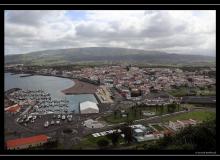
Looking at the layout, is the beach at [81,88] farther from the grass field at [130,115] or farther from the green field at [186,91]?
the green field at [186,91]

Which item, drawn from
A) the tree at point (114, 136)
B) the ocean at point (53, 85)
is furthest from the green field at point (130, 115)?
the ocean at point (53, 85)

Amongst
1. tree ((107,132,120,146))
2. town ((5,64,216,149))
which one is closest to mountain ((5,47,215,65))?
town ((5,64,216,149))

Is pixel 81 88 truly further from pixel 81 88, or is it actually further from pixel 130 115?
pixel 130 115

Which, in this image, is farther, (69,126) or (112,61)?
(112,61)

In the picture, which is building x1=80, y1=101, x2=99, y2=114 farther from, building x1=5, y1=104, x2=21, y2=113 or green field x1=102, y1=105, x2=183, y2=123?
building x1=5, y1=104, x2=21, y2=113

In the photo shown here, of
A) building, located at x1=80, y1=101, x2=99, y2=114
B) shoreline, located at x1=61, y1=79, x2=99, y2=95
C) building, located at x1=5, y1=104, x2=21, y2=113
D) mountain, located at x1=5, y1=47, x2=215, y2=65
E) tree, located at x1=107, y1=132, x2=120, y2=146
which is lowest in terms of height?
tree, located at x1=107, y1=132, x2=120, y2=146

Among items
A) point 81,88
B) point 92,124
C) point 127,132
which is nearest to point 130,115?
point 127,132
